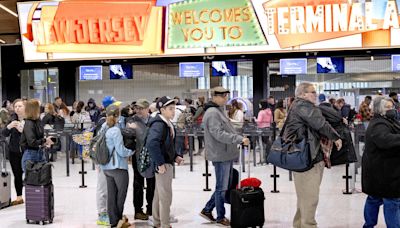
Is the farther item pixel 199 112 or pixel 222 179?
pixel 199 112

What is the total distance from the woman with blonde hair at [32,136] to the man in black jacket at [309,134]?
10.2ft

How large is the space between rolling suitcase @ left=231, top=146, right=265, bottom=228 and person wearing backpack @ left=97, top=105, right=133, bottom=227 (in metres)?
1.22

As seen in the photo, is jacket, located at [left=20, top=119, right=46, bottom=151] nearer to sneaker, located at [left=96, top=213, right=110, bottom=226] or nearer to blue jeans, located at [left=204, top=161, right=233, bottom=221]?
sneaker, located at [left=96, top=213, right=110, bottom=226]

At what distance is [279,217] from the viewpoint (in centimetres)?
694

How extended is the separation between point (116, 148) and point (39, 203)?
56.7 inches

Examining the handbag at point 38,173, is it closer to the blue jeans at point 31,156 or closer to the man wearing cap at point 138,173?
the blue jeans at point 31,156

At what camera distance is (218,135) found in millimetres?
6086

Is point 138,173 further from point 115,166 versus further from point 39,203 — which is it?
point 39,203

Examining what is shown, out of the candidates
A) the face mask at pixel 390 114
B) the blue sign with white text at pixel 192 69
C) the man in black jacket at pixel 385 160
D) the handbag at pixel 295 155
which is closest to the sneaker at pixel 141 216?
the handbag at pixel 295 155

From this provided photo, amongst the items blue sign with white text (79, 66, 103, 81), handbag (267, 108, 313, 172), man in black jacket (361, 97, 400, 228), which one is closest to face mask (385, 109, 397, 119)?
man in black jacket (361, 97, 400, 228)

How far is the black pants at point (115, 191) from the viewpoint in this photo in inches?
239

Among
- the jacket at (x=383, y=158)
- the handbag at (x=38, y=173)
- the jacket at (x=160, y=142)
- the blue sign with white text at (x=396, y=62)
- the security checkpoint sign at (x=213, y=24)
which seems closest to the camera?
the jacket at (x=383, y=158)

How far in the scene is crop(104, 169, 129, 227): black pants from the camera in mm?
6070

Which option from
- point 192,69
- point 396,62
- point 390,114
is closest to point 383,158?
point 390,114
